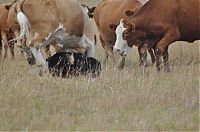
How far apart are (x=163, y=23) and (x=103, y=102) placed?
12.4 feet

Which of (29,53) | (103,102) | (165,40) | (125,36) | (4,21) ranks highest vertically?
(4,21)

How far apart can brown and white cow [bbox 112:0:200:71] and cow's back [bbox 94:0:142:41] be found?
227cm

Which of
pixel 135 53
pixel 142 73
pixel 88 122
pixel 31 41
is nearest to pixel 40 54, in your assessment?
pixel 31 41

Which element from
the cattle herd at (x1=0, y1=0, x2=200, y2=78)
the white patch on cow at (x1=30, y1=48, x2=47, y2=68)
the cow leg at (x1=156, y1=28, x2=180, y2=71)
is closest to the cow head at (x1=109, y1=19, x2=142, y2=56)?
the cattle herd at (x1=0, y1=0, x2=200, y2=78)

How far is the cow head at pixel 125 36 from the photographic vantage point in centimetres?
1127

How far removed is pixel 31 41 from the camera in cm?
1079

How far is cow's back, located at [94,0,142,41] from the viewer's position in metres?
13.8

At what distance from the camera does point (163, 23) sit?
1095 centimetres

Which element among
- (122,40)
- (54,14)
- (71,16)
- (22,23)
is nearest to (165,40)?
(122,40)

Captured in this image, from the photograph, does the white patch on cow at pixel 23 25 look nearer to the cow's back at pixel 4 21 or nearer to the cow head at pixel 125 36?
the cow head at pixel 125 36

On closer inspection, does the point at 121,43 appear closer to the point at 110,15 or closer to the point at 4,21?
the point at 110,15

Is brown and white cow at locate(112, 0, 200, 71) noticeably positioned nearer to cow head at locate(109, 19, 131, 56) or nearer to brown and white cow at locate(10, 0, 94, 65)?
cow head at locate(109, 19, 131, 56)

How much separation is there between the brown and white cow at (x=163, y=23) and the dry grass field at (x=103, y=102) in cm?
96

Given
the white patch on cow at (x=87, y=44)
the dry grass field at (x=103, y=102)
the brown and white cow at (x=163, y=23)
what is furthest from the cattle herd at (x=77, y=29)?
the dry grass field at (x=103, y=102)
